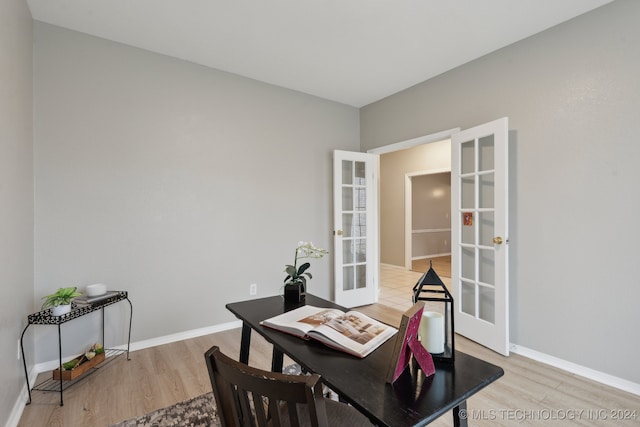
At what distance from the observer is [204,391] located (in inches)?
80.7

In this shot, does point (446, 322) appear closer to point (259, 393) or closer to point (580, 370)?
point (259, 393)

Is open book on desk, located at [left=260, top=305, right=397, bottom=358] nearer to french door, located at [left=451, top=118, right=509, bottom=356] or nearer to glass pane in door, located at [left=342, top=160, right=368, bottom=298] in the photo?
french door, located at [left=451, top=118, right=509, bottom=356]

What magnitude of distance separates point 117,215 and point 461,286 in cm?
318

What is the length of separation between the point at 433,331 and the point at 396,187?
5.54m

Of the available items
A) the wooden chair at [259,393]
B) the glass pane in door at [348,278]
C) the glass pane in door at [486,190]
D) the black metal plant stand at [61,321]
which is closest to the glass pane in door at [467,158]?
the glass pane in door at [486,190]

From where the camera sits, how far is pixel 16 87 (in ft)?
6.10

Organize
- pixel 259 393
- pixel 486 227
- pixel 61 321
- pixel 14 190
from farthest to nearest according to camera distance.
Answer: pixel 486 227, pixel 61 321, pixel 14 190, pixel 259 393

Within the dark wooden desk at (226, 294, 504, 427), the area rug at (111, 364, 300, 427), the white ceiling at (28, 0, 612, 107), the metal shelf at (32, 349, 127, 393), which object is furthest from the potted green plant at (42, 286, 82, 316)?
the white ceiling at (28, 0, 612, 107)

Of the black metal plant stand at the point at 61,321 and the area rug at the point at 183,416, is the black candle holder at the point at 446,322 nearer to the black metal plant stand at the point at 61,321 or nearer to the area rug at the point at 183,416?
the area rug at the point at 183,416

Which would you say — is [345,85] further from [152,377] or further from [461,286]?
[152,377]

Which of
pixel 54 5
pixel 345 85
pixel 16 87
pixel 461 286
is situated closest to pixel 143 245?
pixel 16 87

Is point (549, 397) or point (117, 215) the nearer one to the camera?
point (549, 397)

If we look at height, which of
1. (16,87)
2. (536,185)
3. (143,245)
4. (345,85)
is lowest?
(143,245)

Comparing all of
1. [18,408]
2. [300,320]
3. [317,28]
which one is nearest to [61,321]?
[18,408]
